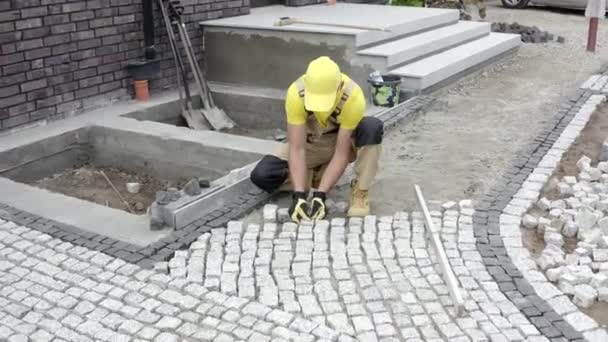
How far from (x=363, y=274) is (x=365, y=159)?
0.98 meters

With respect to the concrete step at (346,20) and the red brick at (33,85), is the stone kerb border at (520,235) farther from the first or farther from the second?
the red brick at (33,85)

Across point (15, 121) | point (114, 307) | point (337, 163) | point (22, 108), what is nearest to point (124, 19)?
point (22, 108)

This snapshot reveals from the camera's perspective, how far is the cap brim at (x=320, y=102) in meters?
4.21

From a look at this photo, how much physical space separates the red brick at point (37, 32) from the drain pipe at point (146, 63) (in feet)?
3.34

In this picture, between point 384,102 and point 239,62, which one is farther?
point 239,62

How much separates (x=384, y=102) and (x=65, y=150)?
3.06 meters

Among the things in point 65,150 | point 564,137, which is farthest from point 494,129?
point 65,150

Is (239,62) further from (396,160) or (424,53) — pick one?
(396,160)

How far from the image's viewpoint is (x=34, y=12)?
241 inches

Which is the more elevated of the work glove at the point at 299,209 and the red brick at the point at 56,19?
the red brick at the point at 56,19

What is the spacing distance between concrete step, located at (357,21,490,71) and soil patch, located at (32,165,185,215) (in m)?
2.58

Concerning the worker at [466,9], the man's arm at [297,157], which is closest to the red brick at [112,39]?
the man's arm at [297,157]

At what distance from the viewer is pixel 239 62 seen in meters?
7.96

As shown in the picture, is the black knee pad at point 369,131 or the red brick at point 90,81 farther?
the red brick at point 90,81
